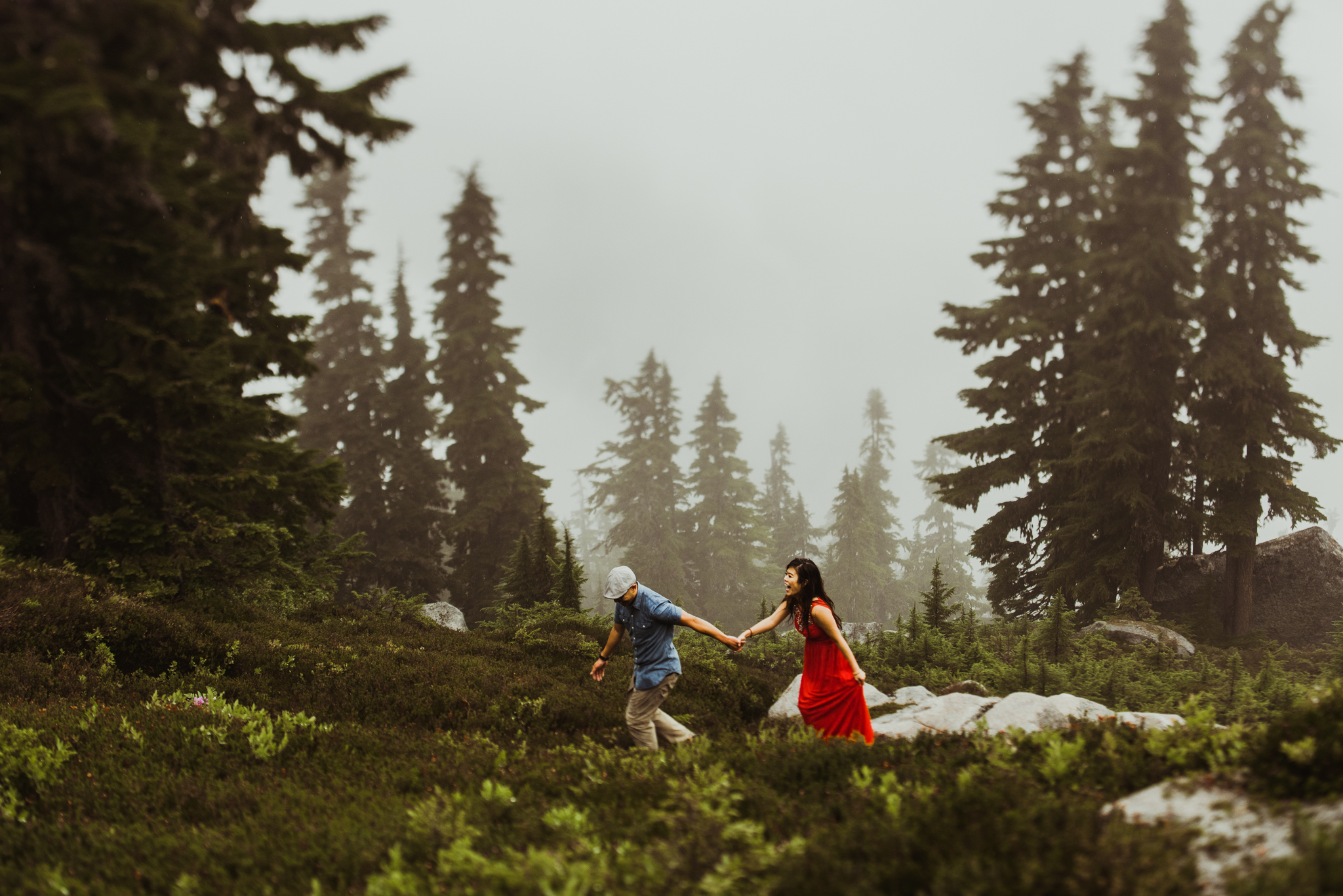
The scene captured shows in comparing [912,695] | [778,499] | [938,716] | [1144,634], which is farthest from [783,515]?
[938,716]

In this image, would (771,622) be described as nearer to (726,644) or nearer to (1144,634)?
(726,644)

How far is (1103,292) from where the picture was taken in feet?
63.6

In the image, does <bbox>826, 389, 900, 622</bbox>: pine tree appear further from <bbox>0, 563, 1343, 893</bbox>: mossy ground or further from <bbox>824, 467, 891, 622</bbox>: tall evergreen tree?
<bbox>0, 563, 1343, 893</bbox>: mossy ground

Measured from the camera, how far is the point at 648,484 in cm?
4406

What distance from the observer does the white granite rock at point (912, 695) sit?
389 inches

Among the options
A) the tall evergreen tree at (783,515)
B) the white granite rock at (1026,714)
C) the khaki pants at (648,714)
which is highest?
the tall evergreen tree at (783,515)

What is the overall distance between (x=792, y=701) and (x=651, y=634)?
360cm

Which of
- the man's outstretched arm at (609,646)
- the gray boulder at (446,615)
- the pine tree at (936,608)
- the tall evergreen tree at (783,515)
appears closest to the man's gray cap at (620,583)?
the man's outstretched arm at (609,646)

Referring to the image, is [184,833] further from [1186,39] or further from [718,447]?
[718,447]

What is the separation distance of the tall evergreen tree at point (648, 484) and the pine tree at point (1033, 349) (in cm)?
2234

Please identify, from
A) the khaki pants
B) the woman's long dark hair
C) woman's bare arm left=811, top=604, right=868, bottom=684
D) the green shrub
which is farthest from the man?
the green shrub

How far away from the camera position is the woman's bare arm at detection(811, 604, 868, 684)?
6.75m

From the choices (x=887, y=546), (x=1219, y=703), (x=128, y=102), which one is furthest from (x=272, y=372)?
(x=887, y=546)

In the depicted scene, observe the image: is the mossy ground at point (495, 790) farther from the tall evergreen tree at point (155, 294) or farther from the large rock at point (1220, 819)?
the tall evergreen tree at point (155, 294)
